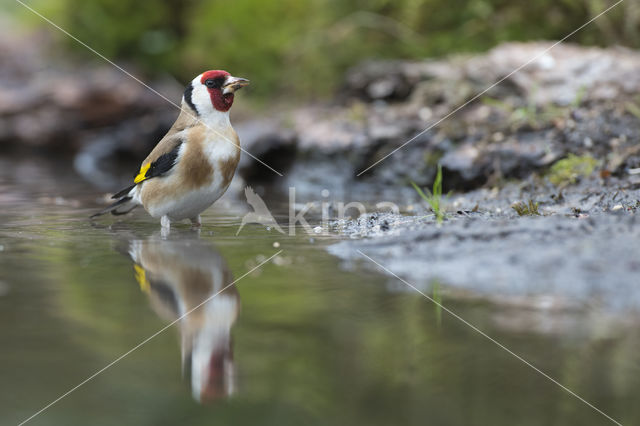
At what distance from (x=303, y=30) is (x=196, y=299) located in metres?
8.81

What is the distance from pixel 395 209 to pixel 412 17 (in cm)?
471

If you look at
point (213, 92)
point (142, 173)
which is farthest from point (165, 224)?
point (213, 92)

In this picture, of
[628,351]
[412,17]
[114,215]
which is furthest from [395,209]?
[412,17]

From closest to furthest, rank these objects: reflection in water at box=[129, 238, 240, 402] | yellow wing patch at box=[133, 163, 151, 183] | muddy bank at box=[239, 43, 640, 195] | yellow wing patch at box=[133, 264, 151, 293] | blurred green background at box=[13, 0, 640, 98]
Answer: reflection in water at box=[129, 238, 240, 402] → yellow wing patch at box=[133, 264, 151, 293] → yellow wing patch at box=[133, 163, 151, 183] → muddy bank at box=[239, 43, 640, 195] → blurred green background at box=[13, 0, 640, 98]

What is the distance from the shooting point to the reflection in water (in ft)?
7.80

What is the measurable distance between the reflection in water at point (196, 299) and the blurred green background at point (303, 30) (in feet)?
19.9

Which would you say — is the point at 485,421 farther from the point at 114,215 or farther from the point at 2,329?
the point at 114,215

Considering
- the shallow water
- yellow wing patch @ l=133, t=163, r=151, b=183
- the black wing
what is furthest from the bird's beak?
the shallow water

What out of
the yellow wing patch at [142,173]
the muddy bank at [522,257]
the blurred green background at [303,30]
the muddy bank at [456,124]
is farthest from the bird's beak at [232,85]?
the blurred green background at [303,30]

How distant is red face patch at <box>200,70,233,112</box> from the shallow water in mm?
1525

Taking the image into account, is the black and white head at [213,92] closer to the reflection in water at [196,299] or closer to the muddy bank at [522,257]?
the reflection in water at [196,299]

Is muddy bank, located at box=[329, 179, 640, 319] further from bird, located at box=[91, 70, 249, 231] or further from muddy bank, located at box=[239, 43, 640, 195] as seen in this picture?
muddy bank, located at box=[239, 43, 640, 195]

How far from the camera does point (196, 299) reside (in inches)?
127

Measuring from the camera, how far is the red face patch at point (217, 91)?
498cm
